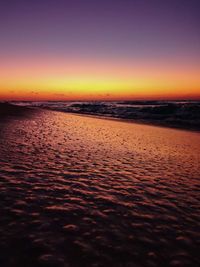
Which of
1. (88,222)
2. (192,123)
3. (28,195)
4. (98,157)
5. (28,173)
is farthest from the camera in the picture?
(192,123)

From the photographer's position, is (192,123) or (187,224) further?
(192,123)

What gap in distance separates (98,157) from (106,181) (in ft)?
7.85

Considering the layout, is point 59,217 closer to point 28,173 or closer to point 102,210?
point 102,210

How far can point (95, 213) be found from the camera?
3879 millimetres

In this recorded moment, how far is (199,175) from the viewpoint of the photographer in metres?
6.71

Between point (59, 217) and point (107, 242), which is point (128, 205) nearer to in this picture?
point (107, 242)

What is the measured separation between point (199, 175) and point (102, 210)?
4469 mm

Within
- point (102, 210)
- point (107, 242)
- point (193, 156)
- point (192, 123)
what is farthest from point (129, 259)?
point (192, 123)

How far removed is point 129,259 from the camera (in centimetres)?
277

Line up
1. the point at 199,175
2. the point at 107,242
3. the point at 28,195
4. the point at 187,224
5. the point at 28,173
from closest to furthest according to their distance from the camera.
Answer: the point at 107,242 < the point at 187,224 < the point at 28,195 < the point at 28,173 < the point at 199,175

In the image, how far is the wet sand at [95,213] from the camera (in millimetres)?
2799

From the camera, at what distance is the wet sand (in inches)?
110

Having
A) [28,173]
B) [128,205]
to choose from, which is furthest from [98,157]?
[128,205]

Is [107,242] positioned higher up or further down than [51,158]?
further down
